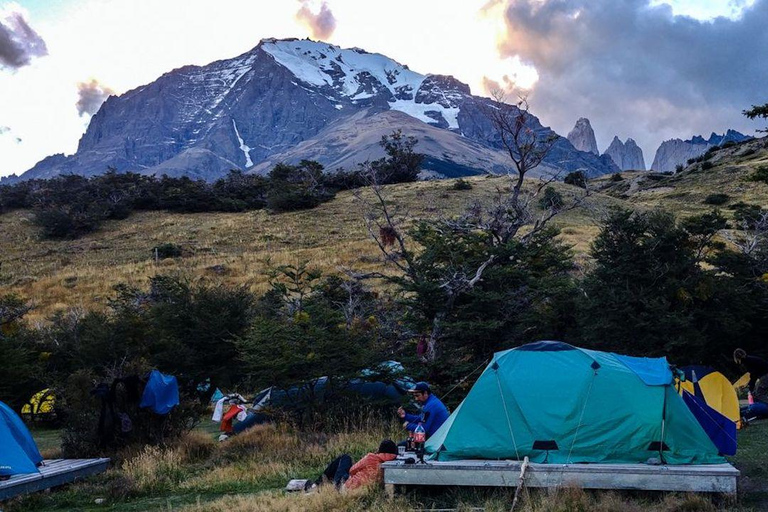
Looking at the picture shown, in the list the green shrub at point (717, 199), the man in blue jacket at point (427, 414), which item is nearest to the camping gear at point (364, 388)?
the man in blue jacket at point (427, 414)

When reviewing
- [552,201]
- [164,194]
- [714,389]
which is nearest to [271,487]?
[714,389]

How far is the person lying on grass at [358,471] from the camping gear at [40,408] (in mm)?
14261

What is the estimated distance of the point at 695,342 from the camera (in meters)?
16.5

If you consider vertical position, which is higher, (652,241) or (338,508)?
(652,241)

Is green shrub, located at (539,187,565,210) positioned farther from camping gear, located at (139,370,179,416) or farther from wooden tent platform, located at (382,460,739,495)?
wooden tent platform, located at (382,460,739,495)

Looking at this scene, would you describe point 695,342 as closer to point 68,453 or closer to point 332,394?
point 332,394

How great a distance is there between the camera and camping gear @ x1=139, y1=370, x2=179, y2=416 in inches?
536

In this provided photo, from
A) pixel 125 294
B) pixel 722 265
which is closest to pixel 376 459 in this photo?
pixel 722 265

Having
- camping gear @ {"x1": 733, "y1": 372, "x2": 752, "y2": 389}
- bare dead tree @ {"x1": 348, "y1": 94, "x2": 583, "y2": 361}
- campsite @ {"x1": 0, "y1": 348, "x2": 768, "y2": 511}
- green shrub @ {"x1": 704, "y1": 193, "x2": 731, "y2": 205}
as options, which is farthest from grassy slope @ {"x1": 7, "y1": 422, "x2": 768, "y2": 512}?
green shrub @ {"x1": 704, "y1": 193, "x2": 731, "y2": 205}

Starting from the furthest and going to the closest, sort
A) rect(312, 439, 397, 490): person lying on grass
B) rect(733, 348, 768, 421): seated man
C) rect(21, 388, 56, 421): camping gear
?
rect(21, 388, 56, 421): camping gear
rect(733, 348, 768, 421): seated man
rect(312, 439, 397, 490): person lying on grass

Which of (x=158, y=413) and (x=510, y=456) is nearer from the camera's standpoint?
(x=510, y=456)

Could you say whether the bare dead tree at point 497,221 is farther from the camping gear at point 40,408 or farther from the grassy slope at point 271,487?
the camping gear at point 40,408

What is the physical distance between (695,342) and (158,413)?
40.9 ft

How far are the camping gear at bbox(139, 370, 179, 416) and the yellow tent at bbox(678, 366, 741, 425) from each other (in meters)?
9.88
